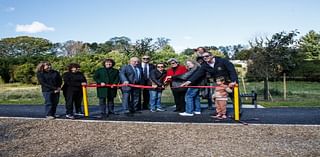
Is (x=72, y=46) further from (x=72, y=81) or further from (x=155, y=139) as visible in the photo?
(x=155, y=139)

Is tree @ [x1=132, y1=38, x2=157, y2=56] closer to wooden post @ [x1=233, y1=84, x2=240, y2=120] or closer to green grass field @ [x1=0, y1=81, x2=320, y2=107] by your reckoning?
green grass field @ [x1=0, y1=81, x2=320, y2=107]

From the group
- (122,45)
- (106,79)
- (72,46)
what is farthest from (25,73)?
(106,79)

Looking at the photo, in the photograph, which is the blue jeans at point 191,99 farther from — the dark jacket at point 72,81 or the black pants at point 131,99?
the dark jacket at point 72,81

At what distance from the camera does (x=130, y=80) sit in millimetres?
10164

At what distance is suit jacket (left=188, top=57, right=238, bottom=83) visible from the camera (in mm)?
9023

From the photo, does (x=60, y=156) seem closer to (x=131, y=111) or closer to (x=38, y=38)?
(x=131, y=111)

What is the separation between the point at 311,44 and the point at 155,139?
57.8m

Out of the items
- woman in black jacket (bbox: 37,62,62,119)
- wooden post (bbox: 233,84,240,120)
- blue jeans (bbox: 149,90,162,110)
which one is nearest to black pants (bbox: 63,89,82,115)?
woman in black jacket (bbox: 37,62,62,119)

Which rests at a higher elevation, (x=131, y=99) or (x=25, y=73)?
(x=25, y=73)

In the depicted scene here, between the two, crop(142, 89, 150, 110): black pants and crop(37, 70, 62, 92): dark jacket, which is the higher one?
crop(37, 70, 62, 92): dark jacket

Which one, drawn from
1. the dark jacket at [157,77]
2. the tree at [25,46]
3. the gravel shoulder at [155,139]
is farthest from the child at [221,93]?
the tree at [25,46]

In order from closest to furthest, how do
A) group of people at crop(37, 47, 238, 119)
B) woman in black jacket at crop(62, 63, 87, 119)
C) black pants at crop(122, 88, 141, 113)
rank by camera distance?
group of people at crop(37, 47, 238, 119)
woman in black jacket at crop(62, 63, 87, 119)
black pants at crop(122, 88, 141, 113)

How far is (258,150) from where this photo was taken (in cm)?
616

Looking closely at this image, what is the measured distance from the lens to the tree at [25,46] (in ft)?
248
